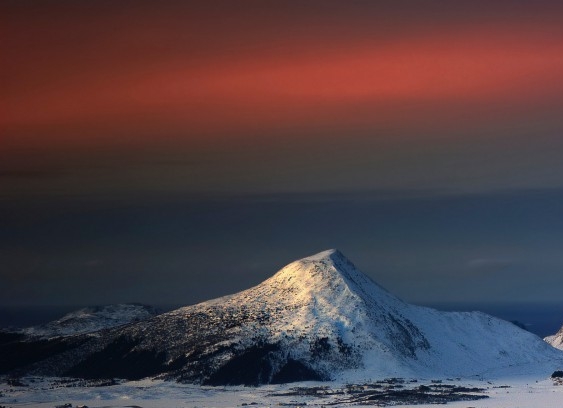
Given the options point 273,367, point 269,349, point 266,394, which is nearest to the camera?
point 266,394

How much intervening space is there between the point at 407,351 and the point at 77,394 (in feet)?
185

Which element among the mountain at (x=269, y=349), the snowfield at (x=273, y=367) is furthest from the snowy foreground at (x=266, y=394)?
the mountain at (x=269, y=349)

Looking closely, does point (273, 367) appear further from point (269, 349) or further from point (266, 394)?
point (266, 394)

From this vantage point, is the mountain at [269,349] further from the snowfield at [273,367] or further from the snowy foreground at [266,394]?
the snowy foreground at [266,394]

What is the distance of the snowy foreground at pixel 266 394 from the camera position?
Result: 5950 inches

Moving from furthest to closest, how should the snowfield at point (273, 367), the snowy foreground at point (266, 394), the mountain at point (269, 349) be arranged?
1. the mountain at point (269, 349)
2. the snowfield at point (273, 367)
3. the snowy foreground at point (266, 394)

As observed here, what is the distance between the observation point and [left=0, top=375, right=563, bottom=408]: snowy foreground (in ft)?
496

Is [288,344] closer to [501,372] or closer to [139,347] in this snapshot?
[139,347]

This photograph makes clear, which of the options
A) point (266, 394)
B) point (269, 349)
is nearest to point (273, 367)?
point (269, 349)

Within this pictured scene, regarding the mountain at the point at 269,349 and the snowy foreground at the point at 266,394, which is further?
the mountain at the point at 269,349

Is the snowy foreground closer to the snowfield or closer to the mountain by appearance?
the snowfield

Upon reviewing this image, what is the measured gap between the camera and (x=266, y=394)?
161m

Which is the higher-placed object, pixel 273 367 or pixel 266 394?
pixel 273 367

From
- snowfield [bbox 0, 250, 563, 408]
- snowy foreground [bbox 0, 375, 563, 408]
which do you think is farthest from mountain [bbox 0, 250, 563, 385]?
snowy foreground [bbox 0, 375, 563, 408]
